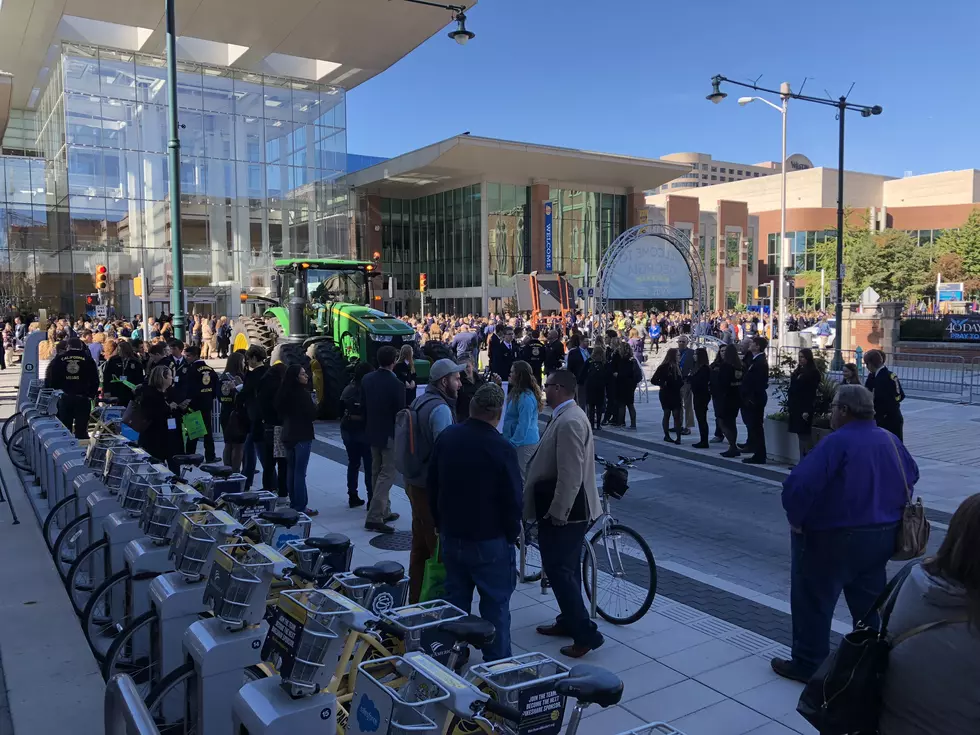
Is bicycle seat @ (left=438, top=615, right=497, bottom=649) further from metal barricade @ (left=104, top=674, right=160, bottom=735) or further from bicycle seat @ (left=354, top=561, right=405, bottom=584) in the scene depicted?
metal barricade @ (left=104, top=674, right=160, bottom=735)

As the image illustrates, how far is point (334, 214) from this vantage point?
42.5m

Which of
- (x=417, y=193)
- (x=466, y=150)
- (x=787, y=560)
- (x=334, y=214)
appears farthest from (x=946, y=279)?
(x=787, y=560)

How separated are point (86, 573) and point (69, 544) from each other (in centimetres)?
97

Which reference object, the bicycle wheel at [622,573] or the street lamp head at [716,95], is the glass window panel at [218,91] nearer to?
the street lamp head at [716,95]

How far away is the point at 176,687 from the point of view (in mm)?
3477

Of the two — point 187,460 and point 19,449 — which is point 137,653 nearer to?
point 187,460

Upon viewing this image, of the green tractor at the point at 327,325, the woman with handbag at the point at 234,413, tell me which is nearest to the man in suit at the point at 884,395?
the woman with handbag at the point at 234,413

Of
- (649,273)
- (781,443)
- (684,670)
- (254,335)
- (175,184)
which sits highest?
(175,184)

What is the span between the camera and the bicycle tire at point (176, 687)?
3426 millimetres

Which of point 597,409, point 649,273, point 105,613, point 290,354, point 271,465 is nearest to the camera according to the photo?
point 105,613

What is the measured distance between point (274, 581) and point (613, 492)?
2.56 m

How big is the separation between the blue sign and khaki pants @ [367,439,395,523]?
150 ft

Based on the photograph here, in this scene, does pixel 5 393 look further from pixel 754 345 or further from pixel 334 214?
pixel 334 214

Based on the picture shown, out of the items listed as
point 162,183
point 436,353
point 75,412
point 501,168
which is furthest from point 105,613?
point 501,168
